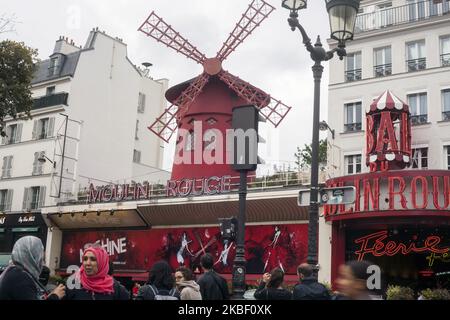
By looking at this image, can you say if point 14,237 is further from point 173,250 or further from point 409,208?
point 409,208

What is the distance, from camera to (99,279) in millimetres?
4129

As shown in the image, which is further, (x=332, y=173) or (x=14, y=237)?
(x=14, y=237)

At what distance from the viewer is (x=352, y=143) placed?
61.1 feet

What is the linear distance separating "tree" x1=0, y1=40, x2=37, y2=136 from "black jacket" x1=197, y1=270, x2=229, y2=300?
14293mm

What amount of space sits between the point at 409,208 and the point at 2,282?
13597 mm

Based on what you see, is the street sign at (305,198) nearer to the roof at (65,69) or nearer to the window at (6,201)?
the roof at (65,69)

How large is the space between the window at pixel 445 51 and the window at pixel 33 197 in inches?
667

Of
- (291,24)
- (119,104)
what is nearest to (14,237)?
(119,104)

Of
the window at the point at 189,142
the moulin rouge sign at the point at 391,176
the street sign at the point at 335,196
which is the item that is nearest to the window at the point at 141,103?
the window at the point at 189,142

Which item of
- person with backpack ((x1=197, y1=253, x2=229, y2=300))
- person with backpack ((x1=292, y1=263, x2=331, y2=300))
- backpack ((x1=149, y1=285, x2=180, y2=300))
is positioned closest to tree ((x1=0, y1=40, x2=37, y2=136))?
person with backpack ((x1=197, y1=253, x2=229, y2=300))

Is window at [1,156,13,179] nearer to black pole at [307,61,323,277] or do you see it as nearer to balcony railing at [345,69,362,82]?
balcony railing at [345,69,362,82]

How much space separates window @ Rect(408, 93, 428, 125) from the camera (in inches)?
694

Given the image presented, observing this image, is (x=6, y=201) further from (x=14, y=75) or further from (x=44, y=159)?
(x=14, y=75)

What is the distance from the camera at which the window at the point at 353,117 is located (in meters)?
18.8
